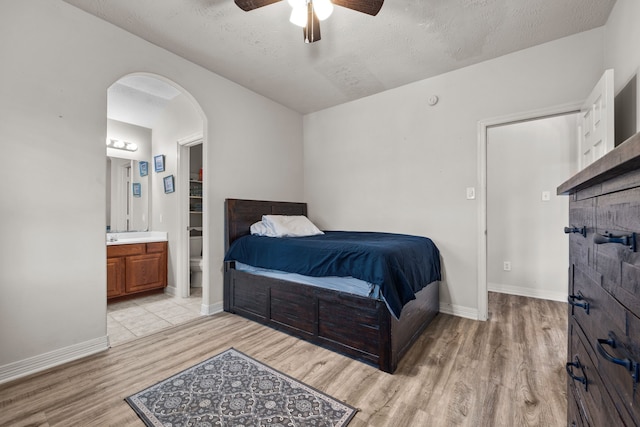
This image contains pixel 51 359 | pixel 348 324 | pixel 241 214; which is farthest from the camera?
pixel 241 214

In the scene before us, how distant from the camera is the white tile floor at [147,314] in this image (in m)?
2.51

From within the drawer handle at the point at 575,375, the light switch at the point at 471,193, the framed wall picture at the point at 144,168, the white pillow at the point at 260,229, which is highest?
the framed wall picture at the point at 144,168

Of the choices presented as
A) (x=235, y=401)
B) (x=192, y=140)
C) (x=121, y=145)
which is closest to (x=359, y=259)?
(x=235, y=401)

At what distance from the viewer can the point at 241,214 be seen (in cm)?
310

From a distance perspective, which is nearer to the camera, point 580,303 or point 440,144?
point 580,303

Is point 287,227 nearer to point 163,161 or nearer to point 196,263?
point 196,263

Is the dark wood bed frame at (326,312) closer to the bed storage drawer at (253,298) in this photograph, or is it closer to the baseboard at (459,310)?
the bed storage drawer at (253,298)

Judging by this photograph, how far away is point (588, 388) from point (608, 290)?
38 centimetres

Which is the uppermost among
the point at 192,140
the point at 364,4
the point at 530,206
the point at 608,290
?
the point at 364,4

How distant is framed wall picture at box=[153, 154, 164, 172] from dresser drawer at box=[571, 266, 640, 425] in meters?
4.29

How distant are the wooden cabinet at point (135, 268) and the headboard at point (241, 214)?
Answer: 130cm

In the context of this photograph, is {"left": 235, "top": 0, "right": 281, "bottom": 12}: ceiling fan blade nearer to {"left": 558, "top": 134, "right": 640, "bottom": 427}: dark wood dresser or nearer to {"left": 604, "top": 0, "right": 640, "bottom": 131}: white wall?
{"left": 558, "top": 134, "right": 640, "bottom": 427}: dark wood dresser

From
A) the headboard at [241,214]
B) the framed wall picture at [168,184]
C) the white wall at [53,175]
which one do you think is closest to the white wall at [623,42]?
the headboard at [241,214]

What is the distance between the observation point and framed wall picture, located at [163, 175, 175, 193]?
142 inches
